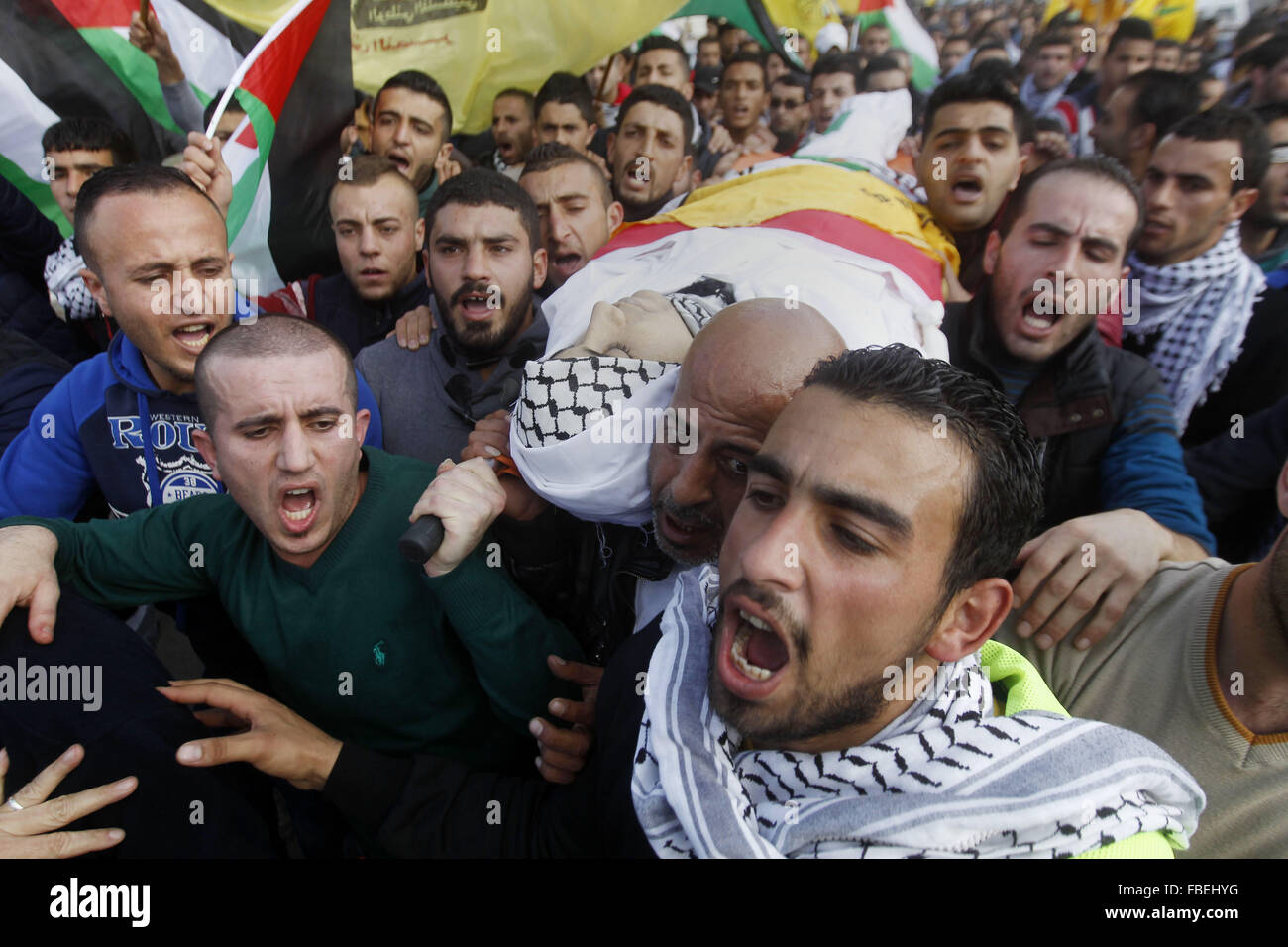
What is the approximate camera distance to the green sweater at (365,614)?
165 cm

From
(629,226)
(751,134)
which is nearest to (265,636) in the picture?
(629,226)

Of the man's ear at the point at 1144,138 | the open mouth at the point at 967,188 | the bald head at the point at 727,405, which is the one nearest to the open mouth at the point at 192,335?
the bald head at the point at 727,405

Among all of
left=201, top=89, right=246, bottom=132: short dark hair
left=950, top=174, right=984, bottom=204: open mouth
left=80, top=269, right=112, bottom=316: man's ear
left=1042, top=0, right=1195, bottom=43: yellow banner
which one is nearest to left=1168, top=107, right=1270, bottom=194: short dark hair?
left=950, top=174, right=984, bottom=204: open mouth

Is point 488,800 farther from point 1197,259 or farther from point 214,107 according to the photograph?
point 214,107

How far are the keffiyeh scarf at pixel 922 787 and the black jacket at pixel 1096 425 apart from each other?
101 centimetres

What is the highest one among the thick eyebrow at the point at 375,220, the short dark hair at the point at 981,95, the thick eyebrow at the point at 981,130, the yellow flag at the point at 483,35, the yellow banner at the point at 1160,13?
the yellow banner at the point at 1160,13

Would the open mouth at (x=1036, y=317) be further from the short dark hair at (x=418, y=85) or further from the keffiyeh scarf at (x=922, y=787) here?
the short dark hair at (x=418, y=85)

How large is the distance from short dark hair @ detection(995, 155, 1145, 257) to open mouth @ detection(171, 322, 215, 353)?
2.30 m

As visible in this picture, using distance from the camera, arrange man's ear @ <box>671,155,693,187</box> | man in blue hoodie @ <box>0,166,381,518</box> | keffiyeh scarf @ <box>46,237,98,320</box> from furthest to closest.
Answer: man's ear @ <box>671,155,693,187</box>, keffiyeh scarf @ <box>46,237,98,320</box>, man in blue hoodie @ <box>0,166,381,518</box>

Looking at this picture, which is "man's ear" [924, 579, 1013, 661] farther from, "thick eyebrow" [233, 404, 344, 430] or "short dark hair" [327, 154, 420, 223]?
"short dark hair" [327, 154, 420, 223]

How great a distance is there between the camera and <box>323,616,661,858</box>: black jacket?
4.84 feet

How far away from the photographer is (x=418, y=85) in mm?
3465

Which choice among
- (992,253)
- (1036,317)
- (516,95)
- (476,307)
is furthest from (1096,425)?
Answer: (516,95)

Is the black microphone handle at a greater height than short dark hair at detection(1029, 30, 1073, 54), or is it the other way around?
short dark hair at detection(1029, 30, 1073, 54)
